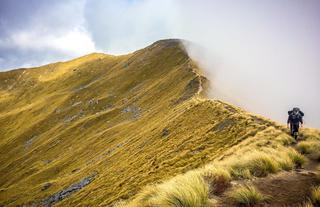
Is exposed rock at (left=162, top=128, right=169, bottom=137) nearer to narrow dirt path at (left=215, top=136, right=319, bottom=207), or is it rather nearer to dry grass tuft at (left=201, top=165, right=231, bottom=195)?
narrow dirt path at (left=215, top=136, right=319, bottom=207)

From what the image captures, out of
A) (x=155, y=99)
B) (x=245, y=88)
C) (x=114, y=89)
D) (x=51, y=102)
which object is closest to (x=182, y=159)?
(x=155, y=99)

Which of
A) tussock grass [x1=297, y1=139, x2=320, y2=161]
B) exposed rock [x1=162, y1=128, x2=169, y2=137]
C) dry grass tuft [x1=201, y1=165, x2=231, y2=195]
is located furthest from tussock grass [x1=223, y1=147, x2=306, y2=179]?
exposed rock [x1=162, y1=128, x2=169, y2=137]

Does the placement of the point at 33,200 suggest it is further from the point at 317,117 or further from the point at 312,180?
the point at 317,117

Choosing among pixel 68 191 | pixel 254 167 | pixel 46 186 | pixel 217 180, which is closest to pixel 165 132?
pixel 68 191

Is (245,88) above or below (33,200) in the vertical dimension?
above

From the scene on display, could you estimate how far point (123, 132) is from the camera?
230 ft

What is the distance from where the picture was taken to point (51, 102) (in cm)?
15800

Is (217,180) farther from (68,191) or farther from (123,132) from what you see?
(123,132)

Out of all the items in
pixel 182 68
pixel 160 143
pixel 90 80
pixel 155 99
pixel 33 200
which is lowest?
pixel 33 200

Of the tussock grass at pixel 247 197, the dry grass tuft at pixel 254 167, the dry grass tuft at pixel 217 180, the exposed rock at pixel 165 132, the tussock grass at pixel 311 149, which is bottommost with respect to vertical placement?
the tussock grass at pixel 247 197

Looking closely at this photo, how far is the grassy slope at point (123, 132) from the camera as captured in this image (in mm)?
35812

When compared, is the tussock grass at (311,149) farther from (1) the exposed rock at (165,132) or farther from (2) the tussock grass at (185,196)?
(1) the exposed rock at (165,132)

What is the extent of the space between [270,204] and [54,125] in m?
123

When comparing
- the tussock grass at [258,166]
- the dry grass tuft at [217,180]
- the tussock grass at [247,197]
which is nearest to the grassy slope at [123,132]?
the tussock grass at [258,166]
